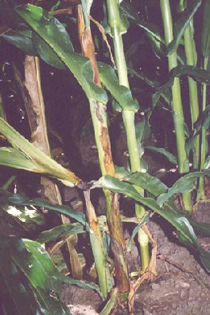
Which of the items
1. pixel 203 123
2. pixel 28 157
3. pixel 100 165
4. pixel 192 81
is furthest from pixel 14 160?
pixel 192 81

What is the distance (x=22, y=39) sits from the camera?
698 millimetres

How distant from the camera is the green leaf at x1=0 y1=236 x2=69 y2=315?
53 centimetres

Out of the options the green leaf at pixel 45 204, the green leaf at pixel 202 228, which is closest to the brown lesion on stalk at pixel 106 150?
the green leaf at pixel 45 204

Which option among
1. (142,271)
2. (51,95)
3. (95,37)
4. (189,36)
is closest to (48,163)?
(142,271)

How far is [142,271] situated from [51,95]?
1128 mm

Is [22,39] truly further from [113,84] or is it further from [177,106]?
[177,106]

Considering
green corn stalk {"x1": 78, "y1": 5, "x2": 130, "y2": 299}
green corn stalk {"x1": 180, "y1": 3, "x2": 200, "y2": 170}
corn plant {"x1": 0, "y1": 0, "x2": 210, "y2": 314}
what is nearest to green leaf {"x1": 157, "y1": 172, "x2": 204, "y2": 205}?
corn plant {"x1": 0, "y1": 0, "x2": 210, "y2": 314}

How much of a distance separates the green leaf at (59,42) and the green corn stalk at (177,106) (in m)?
0.36

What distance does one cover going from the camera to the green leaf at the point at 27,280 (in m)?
0.53

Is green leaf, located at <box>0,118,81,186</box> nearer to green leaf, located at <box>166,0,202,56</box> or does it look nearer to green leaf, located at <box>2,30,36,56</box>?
green leaf, located at <box>2,30,36,56</box>

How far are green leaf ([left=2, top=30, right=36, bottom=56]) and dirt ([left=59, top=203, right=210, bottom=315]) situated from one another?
1.86ft

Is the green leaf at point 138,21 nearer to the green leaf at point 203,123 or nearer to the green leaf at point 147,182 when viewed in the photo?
the green leaf at point 203,123

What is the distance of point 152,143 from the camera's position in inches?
69.8

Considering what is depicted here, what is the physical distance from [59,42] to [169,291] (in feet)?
1.94
